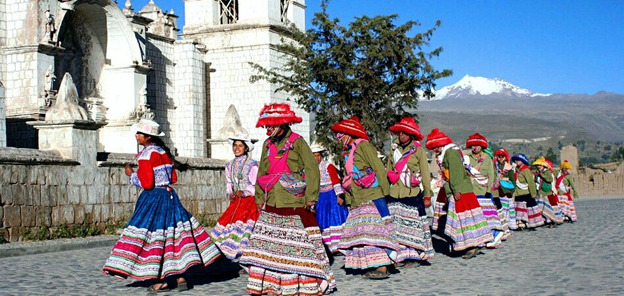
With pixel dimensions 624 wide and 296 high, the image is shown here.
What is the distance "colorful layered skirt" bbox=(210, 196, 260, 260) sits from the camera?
10.5m

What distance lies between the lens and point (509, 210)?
56.9ft

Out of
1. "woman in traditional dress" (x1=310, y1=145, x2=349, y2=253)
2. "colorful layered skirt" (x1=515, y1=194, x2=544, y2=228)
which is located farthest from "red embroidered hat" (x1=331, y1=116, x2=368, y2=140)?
"colorful layered skirt" (x1=515, y1=194, x2=544, y2=228)

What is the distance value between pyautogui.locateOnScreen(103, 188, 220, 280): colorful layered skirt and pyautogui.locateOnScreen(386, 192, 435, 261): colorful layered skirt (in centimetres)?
286

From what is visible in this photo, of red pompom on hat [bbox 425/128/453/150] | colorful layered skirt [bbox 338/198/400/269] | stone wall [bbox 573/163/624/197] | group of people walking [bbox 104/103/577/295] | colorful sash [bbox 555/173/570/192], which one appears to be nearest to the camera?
group of people walking [bbox 104/103/577/295]

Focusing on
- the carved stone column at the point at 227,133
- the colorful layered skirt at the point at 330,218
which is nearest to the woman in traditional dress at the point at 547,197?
the carved stone column at the point at 227,133

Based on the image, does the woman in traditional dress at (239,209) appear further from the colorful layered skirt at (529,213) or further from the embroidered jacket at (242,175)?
the colorful layered skirt at (529,213)

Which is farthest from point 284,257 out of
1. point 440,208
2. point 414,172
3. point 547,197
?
point 547,197

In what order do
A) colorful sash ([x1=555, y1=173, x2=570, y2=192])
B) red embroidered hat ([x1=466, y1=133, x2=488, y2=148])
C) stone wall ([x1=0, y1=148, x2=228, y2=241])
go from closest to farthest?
stone wall ([x1=0, y1=148, x2=228, y2=241]), red embroidered hat ([x1=466, y1=133, x2=488, y2=148]), colorful sash ([x1=555, y1=173, x2=570, y2=192])

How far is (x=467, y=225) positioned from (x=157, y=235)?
16.1 ft

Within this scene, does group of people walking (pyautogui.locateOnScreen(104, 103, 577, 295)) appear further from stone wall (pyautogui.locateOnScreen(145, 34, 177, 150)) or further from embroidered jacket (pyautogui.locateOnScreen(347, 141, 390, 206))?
stone wall (pyautogui.locateOnScreen(145, 34, 177, 150))

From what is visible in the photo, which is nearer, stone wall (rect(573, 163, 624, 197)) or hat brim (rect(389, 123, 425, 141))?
hat brim (rect(389, 123, 425, 141))

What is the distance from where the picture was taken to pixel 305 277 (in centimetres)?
832

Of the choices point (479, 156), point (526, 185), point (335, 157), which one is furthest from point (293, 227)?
point (335, 157)

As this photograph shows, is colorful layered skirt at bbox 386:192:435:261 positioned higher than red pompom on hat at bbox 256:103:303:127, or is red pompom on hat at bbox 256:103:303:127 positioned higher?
red pompom on hat at bbox 256:103:303:127
